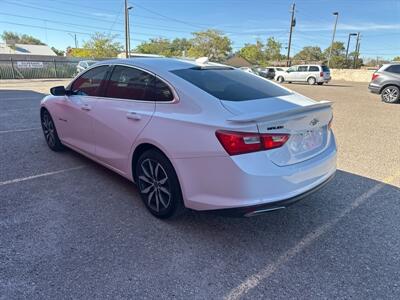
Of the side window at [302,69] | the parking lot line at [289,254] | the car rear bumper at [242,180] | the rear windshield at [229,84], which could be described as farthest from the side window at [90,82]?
the side window at [302,69]

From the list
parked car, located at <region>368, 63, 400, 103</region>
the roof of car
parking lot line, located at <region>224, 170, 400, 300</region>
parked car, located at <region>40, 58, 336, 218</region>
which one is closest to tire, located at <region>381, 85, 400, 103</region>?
parked car, located at <region>368, 63, 400, 103</region>

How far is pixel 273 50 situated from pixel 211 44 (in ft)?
54.9

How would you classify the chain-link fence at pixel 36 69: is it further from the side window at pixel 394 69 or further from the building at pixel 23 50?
the building at pixel 23 50

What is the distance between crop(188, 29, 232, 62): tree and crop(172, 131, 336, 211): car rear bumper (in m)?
69.2

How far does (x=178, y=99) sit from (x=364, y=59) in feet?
313

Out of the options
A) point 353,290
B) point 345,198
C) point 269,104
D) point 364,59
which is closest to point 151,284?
point 353,290

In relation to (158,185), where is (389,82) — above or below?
above

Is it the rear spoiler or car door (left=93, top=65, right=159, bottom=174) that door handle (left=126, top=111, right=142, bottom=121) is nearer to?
car door (left=93, top=65, right=159, bottom=174)

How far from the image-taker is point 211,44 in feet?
229

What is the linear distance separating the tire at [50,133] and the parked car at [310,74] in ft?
85.7

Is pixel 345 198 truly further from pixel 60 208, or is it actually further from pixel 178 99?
pixel 60 208

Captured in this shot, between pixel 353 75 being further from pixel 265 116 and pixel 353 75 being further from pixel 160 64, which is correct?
pixel 265 116

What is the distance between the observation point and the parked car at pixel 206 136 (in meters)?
2.31

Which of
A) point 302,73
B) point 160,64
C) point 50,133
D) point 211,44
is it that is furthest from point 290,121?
point 211,44
